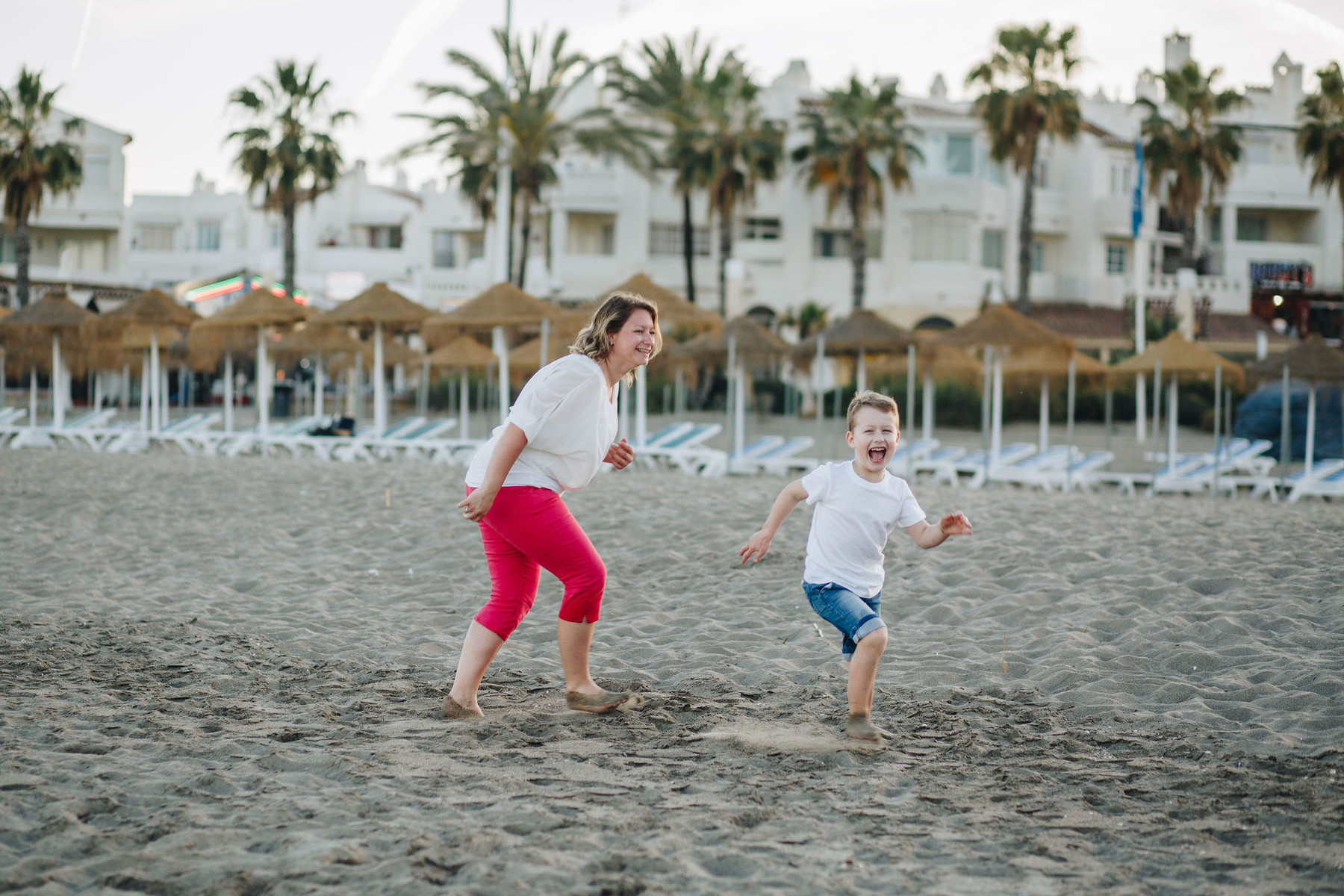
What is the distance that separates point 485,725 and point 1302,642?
3846 millimetres

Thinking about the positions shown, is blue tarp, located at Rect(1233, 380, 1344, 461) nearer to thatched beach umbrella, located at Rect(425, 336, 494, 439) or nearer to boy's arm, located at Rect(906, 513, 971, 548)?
thatched beach umbrella, located at Rect(425, 336, 494, 439)

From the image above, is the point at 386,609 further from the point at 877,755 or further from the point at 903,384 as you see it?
the point at 903,384

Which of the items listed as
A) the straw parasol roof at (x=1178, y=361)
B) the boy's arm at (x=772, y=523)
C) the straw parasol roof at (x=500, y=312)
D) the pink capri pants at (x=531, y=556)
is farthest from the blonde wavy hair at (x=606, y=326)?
the straw parasol roof at (x=1178, y=361)

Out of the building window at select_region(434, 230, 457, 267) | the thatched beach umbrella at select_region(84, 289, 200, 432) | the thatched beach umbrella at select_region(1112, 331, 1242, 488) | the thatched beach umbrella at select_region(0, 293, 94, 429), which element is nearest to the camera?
the thatched beach umbrella at select_region(1112, 331, 1242, 488)

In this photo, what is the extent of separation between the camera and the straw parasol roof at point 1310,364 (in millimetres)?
16609

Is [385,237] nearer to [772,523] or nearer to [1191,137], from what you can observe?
[1191,137]

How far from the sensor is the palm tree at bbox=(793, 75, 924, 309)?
36.2 meters

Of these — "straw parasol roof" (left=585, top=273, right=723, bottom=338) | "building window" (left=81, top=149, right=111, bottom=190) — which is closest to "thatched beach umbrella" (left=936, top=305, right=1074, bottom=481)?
"straw parasol roof" (left=585, top=273, right=723, bottom=338)

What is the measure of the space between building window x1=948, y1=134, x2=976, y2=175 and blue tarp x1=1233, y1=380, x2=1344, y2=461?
16.9 metres

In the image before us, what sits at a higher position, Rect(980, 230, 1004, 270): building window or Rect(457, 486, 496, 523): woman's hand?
Rect(980, 230, 1004, 270): building window

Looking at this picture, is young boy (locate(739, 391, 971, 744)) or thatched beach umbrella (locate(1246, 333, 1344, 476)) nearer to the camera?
young boy (locate(739, 391, 971, 744))

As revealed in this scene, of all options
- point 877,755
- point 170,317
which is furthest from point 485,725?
point 170,317

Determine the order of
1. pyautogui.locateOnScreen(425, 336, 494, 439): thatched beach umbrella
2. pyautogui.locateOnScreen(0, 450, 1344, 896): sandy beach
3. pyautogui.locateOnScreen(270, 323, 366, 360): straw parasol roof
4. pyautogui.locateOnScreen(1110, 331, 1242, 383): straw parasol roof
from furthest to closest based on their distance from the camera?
pyautogui.locateOnScreen(425, 336, 494, 439): thatched beach umbrella → pyautogui.locateOnScreen(270, 323, 366, 360): straw parasol roof → pyautogui.locateOnScreen(1110, 331, 1242, 383): straw parasol roof → pyautogui.locateOnScreen(0, 450, 1344, 896): sandy beach

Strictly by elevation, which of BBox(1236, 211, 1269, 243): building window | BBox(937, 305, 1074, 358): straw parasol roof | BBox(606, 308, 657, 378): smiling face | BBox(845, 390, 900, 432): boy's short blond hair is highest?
BBox(1236, 211, 1269, 243): building window
